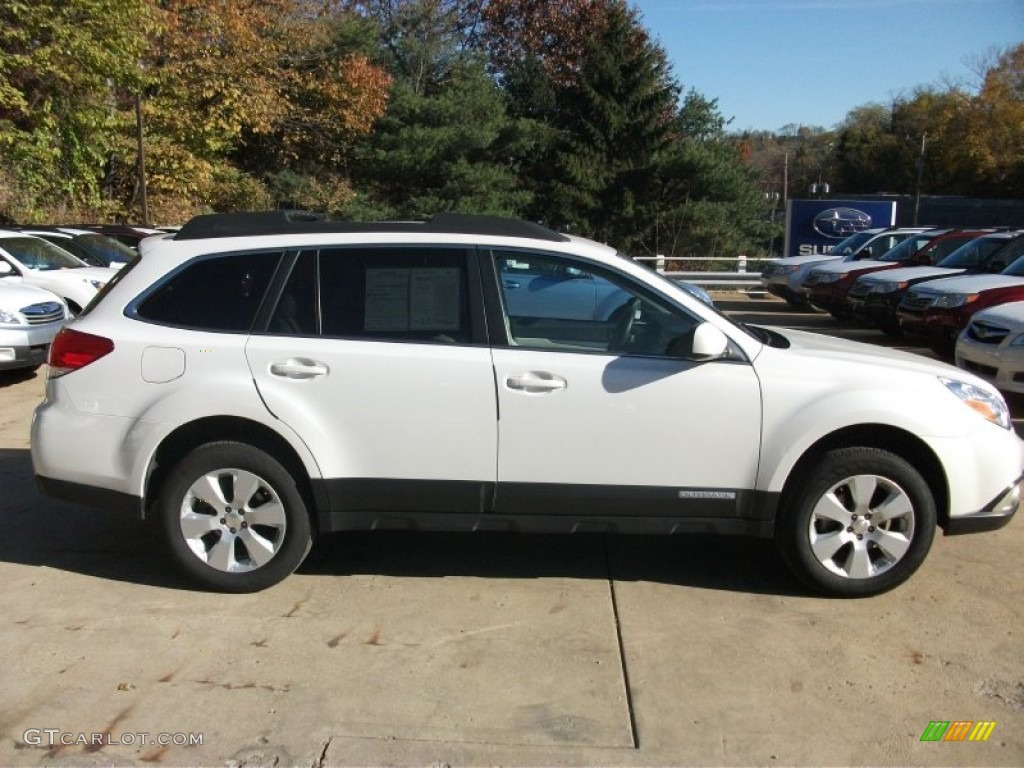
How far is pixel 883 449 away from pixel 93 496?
3.74 m

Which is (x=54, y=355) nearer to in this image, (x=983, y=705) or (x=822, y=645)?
(x=822, y=645)

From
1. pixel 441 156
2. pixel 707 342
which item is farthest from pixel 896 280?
pixel 441 156

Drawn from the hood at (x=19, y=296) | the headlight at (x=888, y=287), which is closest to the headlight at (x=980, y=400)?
the hood at (x=19, y=296)

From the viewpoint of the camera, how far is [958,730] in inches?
137

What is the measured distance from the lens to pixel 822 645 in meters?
4.11

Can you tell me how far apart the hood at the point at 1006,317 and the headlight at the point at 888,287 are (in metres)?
4.55

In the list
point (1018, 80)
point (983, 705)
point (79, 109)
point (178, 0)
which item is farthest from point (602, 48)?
point (983, 705)

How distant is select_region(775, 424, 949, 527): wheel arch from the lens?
4.47 meters

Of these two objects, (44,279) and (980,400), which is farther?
(44,279)

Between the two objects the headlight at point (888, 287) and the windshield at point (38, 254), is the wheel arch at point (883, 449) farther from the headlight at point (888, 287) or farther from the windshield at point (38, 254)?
the windshield at point (38, 254)

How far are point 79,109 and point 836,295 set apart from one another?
17.9m

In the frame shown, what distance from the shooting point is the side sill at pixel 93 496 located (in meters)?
4.54

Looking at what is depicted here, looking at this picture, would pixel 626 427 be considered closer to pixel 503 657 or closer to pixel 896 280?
pixel 503 657

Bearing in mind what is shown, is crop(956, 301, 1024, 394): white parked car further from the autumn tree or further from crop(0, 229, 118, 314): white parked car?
the autumn tree
